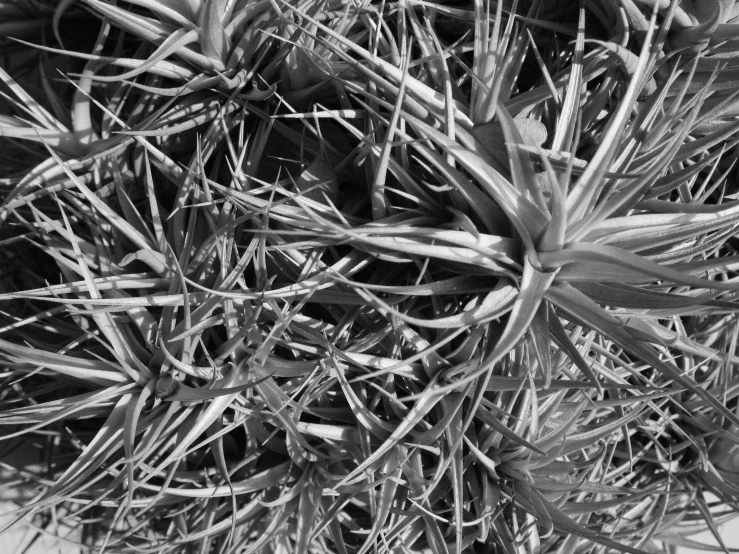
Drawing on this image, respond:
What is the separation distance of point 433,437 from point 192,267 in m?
0.22

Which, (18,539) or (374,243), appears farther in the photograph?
(18,539)

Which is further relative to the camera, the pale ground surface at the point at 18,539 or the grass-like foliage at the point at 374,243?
the pale ground surface at the point at 18,539

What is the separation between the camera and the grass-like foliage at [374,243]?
402mm

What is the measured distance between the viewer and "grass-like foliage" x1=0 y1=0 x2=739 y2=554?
40 centimetres

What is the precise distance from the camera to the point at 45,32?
0.58 m

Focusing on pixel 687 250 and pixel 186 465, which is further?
pixel 186 465

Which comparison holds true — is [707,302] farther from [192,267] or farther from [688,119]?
[192,267]

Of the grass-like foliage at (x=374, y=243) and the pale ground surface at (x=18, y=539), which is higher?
the grass-like foliage at (x=374, y=243)

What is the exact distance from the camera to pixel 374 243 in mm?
374

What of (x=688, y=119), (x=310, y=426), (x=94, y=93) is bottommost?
(x=310, y=426)

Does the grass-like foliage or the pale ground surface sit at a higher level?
the grass-like foliage

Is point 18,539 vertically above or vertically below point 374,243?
below

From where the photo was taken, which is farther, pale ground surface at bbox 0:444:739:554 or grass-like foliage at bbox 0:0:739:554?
pale ground surface at bbox 0:444:739:554

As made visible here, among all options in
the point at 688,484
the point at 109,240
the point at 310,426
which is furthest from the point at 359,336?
the point at 688,484
